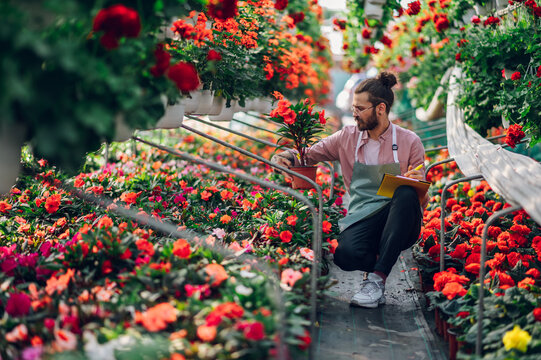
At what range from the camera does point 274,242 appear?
8.34ft

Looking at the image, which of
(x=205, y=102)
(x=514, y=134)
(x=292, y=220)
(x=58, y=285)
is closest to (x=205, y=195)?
(x=205, y=102)

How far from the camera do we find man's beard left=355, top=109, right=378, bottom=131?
2.75m

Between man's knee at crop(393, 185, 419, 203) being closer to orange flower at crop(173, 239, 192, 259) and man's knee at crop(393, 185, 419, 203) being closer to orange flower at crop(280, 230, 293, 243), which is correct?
orange flower at crop(280, 230, 293, 243)

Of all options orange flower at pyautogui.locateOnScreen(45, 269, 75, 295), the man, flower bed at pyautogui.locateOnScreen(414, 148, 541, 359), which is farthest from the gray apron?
orange flower at pyautogui.locateOnScreen(45, 269, 75, 295)

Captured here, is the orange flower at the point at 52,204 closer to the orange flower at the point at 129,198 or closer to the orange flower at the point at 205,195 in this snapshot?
the orange flower at the point at 129,198

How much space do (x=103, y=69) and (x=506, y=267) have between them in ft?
6.71

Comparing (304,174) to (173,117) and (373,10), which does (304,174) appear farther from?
(373,10)

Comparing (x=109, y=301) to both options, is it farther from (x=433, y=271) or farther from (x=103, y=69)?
(x=433, y=271)

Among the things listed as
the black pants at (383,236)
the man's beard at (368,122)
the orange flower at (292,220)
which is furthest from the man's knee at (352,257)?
the man's beard at (368,122)

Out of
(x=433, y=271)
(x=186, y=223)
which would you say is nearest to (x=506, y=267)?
(x=433, y=271)

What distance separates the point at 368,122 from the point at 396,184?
45 centimetres

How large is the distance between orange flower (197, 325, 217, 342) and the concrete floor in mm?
705

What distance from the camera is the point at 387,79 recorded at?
280cm

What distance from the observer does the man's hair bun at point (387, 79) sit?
9.20 feet
